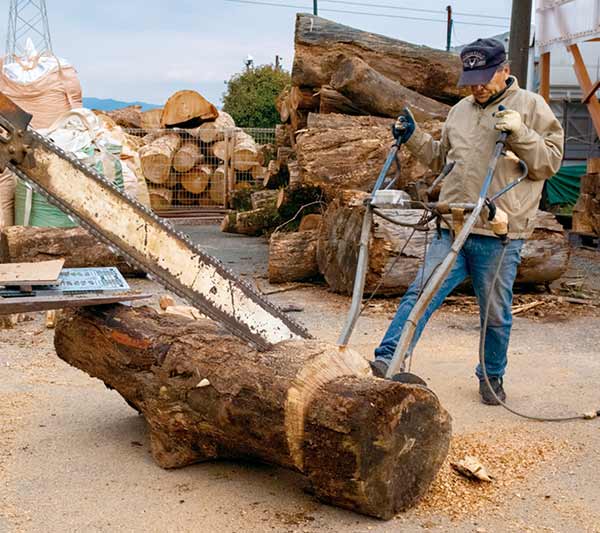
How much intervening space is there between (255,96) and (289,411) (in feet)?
69.8

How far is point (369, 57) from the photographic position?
9.34m

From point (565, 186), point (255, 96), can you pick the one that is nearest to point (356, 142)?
point (565, 186)

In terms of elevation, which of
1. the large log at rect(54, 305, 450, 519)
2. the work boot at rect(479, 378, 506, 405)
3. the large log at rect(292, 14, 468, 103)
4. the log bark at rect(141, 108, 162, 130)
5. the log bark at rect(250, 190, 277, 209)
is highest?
the large log at rect(292, 14, 468, 103)

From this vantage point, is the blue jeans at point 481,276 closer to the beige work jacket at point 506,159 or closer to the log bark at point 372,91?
the beige work jacket at point 506,159

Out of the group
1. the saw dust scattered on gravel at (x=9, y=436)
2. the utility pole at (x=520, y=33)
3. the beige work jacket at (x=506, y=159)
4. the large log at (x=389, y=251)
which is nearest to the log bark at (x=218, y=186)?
the utility pole at (x=520, y=33)

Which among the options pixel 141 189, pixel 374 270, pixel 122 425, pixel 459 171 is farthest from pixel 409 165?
pixel 122 425

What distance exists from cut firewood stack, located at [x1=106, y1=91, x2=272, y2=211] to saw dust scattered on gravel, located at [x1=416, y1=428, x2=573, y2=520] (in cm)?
1189

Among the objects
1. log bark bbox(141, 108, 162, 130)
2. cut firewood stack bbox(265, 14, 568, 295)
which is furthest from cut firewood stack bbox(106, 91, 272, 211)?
cut firewood stack bbox(265, 14, 568, 295)

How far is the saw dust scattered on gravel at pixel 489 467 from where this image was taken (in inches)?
129

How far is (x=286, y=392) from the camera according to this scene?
3092 mm

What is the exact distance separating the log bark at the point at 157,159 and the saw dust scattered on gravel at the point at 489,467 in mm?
11862

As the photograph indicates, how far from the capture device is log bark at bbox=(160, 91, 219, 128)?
53.2 ft

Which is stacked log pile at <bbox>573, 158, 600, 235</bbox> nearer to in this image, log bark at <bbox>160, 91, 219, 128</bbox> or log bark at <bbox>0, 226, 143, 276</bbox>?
log bark at <bbox>0, 226, 143, 276</bbox>

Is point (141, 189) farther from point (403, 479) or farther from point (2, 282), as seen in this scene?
point (403, 479)
